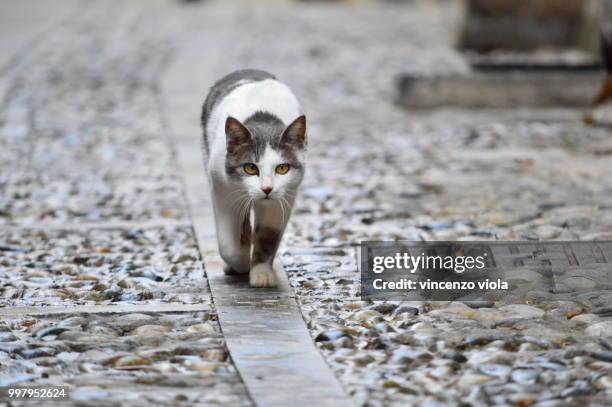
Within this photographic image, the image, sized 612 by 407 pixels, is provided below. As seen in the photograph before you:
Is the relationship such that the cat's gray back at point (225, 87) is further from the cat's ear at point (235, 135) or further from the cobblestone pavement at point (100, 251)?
the cobblestone pavement at point (100, 251)

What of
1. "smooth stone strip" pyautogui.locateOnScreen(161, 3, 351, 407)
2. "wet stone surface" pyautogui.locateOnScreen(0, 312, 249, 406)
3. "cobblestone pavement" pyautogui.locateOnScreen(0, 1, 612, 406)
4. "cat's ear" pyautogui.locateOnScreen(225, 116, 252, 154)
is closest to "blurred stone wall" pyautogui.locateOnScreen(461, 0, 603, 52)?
"cobblestone pavement" pyautogui.locateOnScreen(0, 1, 612, 406)

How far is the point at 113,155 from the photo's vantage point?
341 inches

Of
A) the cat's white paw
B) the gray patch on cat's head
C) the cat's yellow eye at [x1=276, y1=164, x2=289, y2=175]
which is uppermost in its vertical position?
the gray patch on cat's head

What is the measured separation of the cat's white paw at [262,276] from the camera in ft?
17.5

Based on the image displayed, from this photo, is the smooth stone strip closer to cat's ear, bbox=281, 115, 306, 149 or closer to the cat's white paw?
the cat's white paw

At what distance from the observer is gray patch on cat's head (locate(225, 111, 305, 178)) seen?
4.91 meters

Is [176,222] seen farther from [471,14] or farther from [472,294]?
[471,14]

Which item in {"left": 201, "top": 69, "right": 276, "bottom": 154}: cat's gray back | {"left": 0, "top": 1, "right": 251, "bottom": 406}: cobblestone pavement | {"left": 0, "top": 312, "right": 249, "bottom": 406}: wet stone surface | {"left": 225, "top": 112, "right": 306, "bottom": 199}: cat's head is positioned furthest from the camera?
{"left": 201, "top": 69, "right": 276, "bottom": 154}: cat's gray back

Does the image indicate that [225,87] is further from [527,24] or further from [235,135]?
[527,24]

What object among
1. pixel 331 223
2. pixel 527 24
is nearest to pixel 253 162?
pixel 331 223

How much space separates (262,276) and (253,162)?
67cm

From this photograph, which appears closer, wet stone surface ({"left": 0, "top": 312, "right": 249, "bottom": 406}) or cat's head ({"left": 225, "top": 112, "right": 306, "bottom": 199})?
wet stone surface ({"left": 0, "top": 312, "right": 249, "bottom": 406})

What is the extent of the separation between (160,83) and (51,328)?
7395 mm

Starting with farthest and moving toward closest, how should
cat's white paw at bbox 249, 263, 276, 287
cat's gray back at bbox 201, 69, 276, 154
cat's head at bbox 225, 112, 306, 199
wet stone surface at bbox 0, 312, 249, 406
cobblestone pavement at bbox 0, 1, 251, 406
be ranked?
cat's gray back at bbox 201, 69, 276, 154 → cat's white paw at bbox 249, 263, 276, 287 → cat's head at bbox 225, 112, 306, 199 → cobblestone pavement at bbox 0, 1, 251, 406 → wet stone surface at bbox 0, 312, 249, 406
